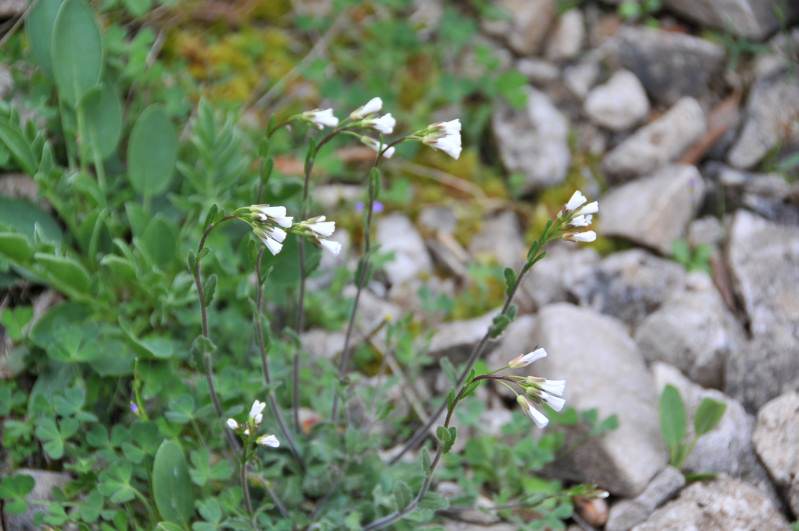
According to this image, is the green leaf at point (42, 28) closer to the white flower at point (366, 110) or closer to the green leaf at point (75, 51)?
the green leaf at point (75, 51)

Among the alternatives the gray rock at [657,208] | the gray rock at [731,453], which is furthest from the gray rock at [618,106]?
the gray rock at [731,453]

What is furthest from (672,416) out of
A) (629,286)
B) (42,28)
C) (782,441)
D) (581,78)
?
(42,28)

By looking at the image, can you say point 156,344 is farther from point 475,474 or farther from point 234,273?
point 475,474

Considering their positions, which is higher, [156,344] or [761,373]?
[156,344]

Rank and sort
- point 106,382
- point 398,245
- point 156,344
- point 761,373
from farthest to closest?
A: point 398,245
point 761,373
point 106,382
point 156,344

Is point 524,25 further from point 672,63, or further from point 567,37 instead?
point 672,63

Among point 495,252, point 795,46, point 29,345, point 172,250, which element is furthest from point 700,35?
point 29,345

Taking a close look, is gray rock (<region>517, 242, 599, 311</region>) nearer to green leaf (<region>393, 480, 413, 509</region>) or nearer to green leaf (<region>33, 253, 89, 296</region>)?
green leaf (<region>393, 480, 413, 509</region>)
